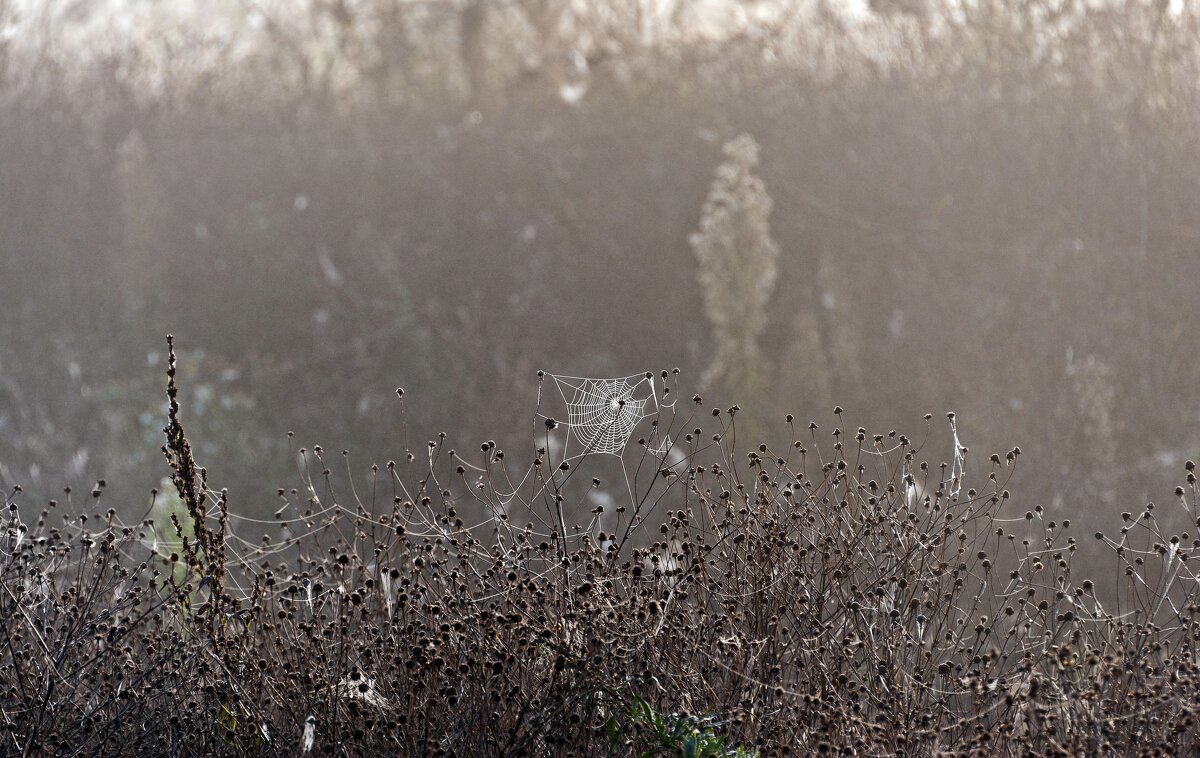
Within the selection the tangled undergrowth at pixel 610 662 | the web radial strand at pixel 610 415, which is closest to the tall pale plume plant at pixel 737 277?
the web radial strand at pixel 610 415

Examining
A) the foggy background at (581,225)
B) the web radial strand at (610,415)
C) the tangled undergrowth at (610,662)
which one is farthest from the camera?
the foggy background at (581,225)

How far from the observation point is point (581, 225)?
11875 mm

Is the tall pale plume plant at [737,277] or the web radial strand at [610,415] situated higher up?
the web radial strand at [610,415]

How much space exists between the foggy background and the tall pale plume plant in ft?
0.20

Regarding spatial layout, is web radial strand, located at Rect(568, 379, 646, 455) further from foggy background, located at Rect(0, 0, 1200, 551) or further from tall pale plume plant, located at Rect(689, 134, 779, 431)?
foggy background, located at Rect(0, 0, 1200, 551)

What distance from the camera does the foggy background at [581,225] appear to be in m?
10.1

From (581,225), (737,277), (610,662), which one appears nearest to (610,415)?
(610,662)

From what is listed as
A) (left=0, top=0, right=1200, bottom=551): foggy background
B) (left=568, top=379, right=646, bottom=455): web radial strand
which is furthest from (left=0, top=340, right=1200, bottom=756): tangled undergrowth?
(left=0, top=0, right=1200, bottom=551): foggy background

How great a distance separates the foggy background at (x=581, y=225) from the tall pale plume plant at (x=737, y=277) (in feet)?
0.20

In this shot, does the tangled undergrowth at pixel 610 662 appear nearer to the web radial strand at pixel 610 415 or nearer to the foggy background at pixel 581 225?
the web radial strand at pixel 610 415

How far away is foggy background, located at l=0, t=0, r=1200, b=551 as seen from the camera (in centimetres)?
1005

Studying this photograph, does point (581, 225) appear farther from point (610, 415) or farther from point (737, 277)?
point (610, 415)

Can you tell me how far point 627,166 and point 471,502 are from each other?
4410 millimetres

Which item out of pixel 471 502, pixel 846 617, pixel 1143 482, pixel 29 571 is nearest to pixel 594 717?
pixel 846 617
